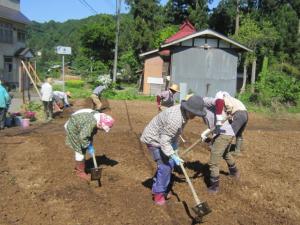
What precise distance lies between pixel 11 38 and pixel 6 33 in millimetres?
749

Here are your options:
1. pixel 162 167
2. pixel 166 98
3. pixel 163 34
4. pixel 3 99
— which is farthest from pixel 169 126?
pixel 163 34

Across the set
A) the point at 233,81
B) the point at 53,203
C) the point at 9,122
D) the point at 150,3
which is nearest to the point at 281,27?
the point at 233,81

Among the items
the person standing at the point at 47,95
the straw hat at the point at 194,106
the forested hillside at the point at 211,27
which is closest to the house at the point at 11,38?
the forested hillside at the point at 211,27

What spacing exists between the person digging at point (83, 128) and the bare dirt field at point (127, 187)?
43 cm

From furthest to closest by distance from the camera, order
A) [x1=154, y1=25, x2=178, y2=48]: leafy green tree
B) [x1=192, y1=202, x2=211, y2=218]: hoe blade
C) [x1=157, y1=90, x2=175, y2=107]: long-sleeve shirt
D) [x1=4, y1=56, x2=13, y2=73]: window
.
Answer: [x1=154, y1=25, x2=178, y2=48]: leafy green tree → [x1=4, y1=56, x2=13, y2=73]: window → [x1=157, y1=90, x2=175, y2=107]: long-sleeve shirt → [x1=192, y1=202, x2=211, y2=218]: hoe blade

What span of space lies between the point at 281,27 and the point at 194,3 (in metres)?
11.8

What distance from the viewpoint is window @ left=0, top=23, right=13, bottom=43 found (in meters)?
28.8

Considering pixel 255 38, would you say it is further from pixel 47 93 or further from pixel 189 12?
pixel 47 93

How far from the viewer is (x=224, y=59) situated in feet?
74.2

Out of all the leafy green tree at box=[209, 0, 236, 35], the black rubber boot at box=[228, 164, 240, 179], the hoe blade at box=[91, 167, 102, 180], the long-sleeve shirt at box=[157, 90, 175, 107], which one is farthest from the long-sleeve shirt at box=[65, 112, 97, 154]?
the leafy green tree at box=[209, 0, 236, 35]

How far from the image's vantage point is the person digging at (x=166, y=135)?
501 centimetres

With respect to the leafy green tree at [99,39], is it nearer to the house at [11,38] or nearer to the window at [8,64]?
the house at [11,38]

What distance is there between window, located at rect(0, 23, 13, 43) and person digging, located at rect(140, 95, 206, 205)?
26.0 m

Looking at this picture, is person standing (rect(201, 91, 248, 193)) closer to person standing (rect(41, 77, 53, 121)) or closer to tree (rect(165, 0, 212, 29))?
person standing (rect(41, 77, 53, 121))
